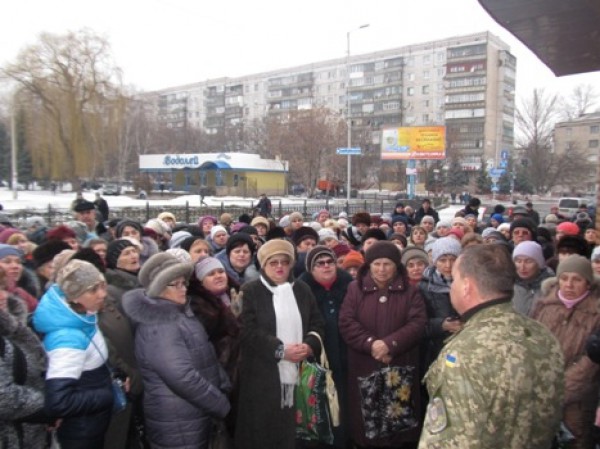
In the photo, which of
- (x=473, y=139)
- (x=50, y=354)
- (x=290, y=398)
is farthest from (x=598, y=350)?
(x=473, y=139)

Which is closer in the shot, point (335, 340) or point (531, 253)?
point (335, 340)

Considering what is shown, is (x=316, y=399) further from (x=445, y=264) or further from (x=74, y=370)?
(x=74, y=370)

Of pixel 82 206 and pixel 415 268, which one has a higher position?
pixel 82 206

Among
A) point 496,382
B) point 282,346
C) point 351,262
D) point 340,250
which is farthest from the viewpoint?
point 340,250

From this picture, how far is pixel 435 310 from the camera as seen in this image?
3.93 m

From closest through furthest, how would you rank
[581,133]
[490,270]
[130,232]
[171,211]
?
[490,270], [130,232], [171,211], [581,133]

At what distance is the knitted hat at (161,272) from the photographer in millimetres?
2926

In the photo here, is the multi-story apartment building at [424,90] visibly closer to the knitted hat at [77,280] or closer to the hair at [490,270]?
the knitted hat at [77,280]

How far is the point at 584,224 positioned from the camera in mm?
10922

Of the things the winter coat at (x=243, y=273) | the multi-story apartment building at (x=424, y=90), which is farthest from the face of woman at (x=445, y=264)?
the multi-story apartment building at (x=424, y=90)

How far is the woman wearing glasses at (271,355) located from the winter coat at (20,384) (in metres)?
1.34

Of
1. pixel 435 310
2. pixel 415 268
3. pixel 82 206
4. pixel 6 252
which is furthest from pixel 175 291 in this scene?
pixel 82 206

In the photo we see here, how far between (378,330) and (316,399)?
0.67 meters

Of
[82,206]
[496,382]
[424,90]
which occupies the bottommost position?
[496,382]
